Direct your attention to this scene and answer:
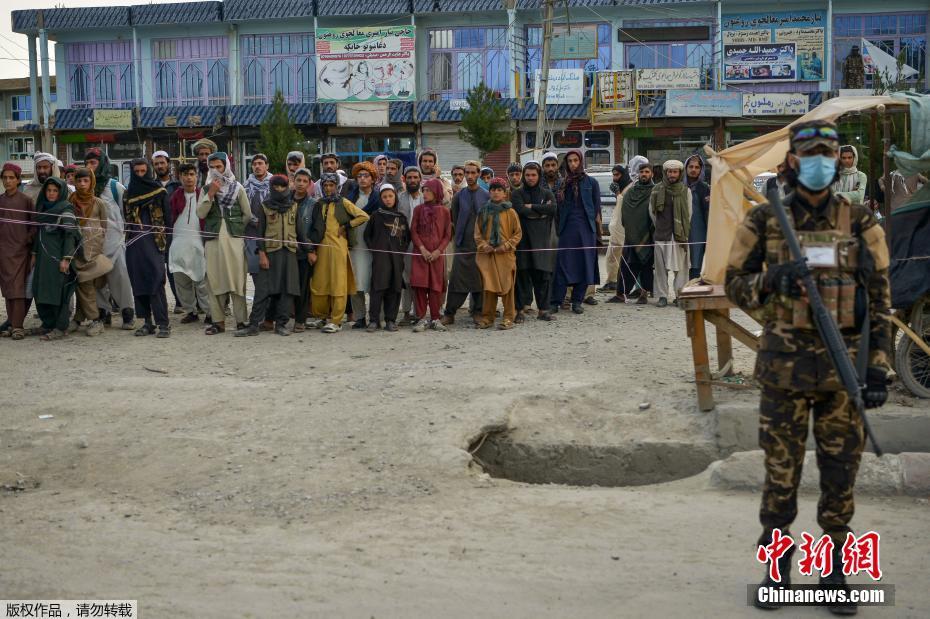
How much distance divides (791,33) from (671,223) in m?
20.1

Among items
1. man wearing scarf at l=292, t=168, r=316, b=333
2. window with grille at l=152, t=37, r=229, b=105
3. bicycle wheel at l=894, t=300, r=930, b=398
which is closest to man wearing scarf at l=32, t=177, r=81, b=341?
man wearing scarf at l=292, t=168, r=316, b=333

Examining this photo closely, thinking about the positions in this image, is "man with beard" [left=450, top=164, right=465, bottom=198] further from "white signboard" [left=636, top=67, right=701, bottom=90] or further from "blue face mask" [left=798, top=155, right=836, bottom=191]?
"white signboard" [left=636, top=67, right=701, bottom=90]

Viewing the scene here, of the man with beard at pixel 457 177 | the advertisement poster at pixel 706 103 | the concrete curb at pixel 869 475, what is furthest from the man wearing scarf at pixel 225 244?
the advertisement poster at pixel 706 103

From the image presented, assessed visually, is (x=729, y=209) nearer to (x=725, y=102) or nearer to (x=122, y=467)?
(x=122, y=467)

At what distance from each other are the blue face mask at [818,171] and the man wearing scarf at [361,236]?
666 cm

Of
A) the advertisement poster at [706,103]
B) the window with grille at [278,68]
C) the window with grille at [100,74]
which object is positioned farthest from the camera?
the window with grille at [100,74]

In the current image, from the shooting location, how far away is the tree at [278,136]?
29.8 metres

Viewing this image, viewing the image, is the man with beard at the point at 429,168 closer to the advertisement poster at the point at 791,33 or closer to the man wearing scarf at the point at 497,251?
the man wearing scarf at the point at 497,251

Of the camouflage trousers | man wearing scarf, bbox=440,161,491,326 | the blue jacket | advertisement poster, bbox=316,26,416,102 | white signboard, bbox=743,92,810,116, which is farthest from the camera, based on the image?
advertisement poster, bbox=316,26,416,102

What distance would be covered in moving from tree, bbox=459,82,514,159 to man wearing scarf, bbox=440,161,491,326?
1814cm

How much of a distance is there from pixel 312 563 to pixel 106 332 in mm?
6363

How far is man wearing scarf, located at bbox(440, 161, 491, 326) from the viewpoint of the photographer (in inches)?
413

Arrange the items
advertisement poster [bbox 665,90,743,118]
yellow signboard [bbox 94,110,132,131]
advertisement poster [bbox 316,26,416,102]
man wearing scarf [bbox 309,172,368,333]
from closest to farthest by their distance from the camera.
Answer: man wearing scarf [bbox 309,172,368,333] < advertisement poster [bbox 665,90,743,118] < advertisement poster [bbox 316,26,416,102] < yellow signboard [bbox 94,110,132,131]

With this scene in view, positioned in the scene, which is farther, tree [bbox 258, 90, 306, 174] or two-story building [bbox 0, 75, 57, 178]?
two-story building [bbox 0, 75, 57, 178]
